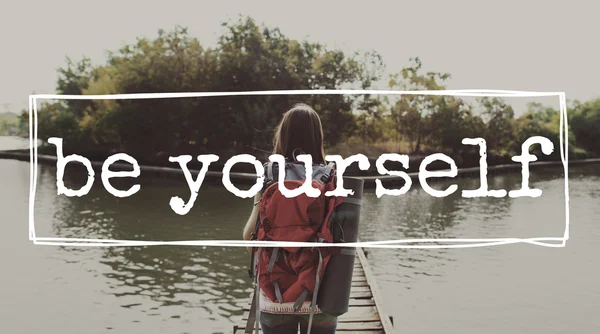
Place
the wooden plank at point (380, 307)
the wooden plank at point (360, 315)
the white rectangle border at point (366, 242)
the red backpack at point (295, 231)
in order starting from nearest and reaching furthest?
the red backpack at point (295, 231) → the wooden plank at point (380, 307) → the wooden plank at point (360, 315) → the white rectangle border at point (366, 242)

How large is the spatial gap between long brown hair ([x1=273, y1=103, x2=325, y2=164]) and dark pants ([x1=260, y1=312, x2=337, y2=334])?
59cm

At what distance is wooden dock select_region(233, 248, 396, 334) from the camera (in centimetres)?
614

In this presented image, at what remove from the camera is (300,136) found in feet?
8.40

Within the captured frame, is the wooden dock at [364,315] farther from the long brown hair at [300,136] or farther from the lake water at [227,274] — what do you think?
the long brown hair at [300,136]

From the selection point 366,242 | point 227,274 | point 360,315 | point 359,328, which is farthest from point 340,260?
point 227,274

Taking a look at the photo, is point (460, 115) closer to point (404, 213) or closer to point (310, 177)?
point (404, 213)

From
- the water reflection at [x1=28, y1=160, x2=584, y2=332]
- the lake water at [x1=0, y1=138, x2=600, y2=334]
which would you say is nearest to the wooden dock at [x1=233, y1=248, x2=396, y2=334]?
the lake water at [x1=0, y1=138, x2=600, y2=334]

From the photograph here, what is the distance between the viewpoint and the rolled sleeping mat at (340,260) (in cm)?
249

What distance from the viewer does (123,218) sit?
18297 millimetres

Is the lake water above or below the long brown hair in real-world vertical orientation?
below

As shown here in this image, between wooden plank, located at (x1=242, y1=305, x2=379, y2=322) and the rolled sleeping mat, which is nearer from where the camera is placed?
the rolled sleeping mat

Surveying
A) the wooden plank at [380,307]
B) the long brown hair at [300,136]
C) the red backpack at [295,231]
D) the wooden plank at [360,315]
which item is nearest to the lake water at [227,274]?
the wooden plank at [380,307]

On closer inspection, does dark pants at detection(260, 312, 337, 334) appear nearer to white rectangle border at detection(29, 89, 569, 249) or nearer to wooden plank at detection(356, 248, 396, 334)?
wooden plank at detection(356, 248, 396, 334)

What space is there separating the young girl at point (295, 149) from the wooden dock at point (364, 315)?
3554mm
